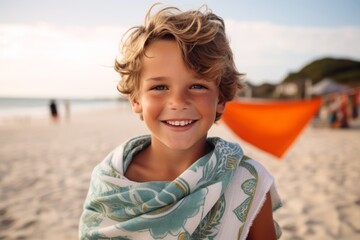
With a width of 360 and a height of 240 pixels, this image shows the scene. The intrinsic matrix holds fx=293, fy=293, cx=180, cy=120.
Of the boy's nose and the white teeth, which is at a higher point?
the boy's nose

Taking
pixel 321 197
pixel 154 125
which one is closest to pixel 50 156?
pixel 321 197

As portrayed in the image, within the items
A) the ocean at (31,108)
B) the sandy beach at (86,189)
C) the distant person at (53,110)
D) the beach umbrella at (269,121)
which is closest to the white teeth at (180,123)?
the sandy beach at (86,189)

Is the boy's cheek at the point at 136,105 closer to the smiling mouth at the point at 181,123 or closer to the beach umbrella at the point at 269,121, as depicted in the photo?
the smiling mouth at the point at 181,123

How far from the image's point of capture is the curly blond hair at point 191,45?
4.18 ft

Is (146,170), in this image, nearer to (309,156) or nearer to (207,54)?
(207,54)

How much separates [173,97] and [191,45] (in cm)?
25

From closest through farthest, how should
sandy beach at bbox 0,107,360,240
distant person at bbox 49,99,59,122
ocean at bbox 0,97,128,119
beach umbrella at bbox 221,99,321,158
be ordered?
sandy beach at bbox 0,107,360,240
beach umbrella at bbox 221,99,321,158
distant person at bbox 49,99,59,122
ocean at bbox 0,97,128,119

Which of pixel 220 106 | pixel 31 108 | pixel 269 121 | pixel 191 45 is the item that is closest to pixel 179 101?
pixel 191 45

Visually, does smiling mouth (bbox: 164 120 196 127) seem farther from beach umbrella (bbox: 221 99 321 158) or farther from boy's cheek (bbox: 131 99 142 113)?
beach umbrella (bbox: 221 99 321 158)

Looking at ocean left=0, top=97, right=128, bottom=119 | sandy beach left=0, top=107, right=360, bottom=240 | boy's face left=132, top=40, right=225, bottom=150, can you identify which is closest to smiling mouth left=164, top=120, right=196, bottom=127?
boy's face left=132, top=40, right=225, bottom=150

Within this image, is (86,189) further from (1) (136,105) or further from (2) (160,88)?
(2) (160,88)

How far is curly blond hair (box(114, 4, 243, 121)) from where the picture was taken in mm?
1273

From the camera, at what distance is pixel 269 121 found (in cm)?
330

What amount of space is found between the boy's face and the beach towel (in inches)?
6.2
